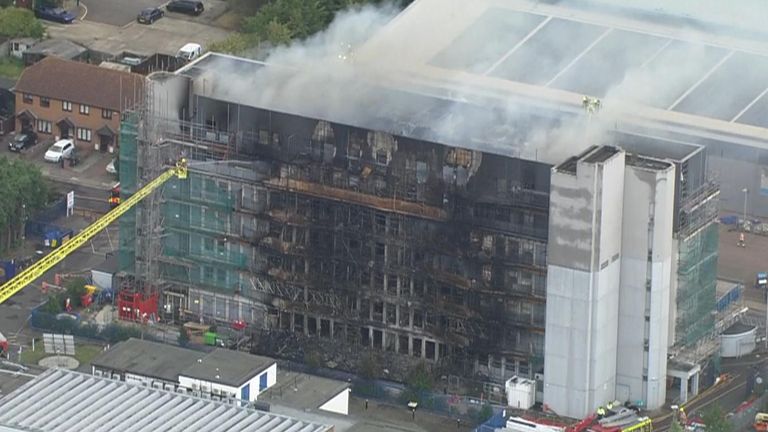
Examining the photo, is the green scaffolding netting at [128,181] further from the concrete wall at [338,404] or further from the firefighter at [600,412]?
the firefighter at [600,412]

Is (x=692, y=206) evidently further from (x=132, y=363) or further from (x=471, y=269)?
(x=132, y=363)

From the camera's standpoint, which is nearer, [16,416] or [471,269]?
[16,416]

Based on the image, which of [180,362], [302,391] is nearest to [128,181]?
[180,362]

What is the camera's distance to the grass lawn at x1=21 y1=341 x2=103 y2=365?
7505 inches

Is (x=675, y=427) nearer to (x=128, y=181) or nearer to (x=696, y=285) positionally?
(x=696, y=285)

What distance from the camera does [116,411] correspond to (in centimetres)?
17338

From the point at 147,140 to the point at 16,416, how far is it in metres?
26.9

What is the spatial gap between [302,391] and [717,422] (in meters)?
20.2

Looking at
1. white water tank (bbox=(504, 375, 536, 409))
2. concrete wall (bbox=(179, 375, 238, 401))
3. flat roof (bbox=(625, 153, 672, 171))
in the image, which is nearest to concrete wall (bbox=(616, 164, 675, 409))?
flat roof (bbox=(625, 153, 672, 171))

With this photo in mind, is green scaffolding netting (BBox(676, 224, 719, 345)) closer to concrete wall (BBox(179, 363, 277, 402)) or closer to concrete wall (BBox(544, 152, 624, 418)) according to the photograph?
concrete wall (BBox(544, 152, 624, 418))

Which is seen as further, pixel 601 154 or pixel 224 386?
pixel 601 154

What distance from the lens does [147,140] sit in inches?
7692

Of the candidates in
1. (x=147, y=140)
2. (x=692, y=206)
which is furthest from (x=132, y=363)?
(x=692, y=206)

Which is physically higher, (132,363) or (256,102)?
(256,102)
